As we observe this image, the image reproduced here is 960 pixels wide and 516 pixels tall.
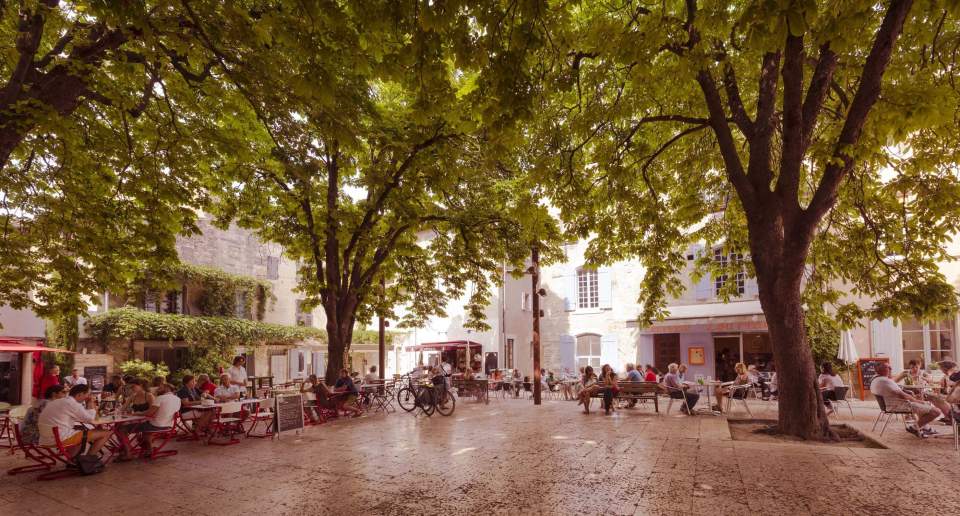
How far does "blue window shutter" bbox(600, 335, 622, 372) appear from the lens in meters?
22.0

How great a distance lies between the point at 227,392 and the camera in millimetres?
10492

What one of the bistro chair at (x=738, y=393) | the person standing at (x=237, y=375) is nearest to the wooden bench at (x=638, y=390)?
the bistro chair at (x=738, y=393)

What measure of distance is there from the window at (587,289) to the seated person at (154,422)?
17466 mm

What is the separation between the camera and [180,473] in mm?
7031

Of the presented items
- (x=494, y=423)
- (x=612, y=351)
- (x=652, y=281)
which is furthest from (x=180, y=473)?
(x=612, y=351)

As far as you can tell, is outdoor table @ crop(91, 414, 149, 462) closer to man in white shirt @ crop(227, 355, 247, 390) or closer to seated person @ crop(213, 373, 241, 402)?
seated person @ crop(213, 373, 241, 402)

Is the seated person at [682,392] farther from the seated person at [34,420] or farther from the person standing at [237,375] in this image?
the seated person at [34,420]

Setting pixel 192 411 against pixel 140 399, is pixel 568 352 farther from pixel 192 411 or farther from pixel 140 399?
pixel 140 399

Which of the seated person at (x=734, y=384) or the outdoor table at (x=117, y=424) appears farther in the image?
the seated person at (x=734, y=384)

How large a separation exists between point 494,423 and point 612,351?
11.9 meters

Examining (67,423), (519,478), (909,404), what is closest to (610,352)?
(909,404)

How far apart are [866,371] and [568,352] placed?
10.4 m

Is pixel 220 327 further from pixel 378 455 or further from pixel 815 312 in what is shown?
pixel 815 312

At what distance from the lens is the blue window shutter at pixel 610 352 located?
21953 mm
